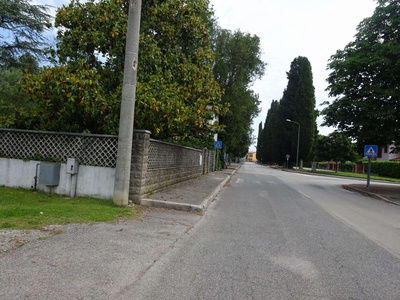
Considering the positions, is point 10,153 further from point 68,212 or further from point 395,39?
point 395,39

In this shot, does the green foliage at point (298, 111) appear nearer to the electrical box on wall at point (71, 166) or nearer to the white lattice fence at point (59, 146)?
the white lattice fence at point (59, 146)

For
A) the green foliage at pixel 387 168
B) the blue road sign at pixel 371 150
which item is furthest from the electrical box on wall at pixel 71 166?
the green foliage at pixel 387 168

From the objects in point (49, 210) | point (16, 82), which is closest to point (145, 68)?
point (49, 210)

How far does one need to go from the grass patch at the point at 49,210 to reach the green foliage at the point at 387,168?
43.7m

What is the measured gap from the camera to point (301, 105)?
5294cm

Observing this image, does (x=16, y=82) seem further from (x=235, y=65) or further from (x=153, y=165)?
(x=235, y=65)

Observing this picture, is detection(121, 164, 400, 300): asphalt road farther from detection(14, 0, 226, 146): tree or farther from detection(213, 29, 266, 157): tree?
detection(213, 29, 266, 157): tree

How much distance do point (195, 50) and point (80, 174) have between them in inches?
294

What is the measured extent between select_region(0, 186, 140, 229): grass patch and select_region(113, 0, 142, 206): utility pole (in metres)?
0.45

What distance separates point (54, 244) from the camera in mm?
4680

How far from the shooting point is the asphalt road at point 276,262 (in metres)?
3.64

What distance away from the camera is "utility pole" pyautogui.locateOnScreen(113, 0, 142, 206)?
774cm

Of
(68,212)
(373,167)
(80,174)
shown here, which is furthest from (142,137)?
(373,167)

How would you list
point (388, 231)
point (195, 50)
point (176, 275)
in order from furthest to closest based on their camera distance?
point (195, 50) → point (388, 231) → point (176, 275)
